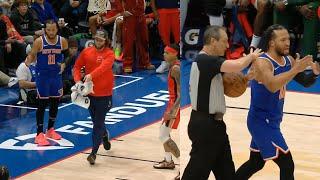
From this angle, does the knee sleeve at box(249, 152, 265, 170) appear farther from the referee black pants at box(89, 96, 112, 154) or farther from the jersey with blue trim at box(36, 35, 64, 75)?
the jersey with blue trim at box(36, 35, 64, 75)

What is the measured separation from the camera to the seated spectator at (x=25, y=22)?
21.0ft

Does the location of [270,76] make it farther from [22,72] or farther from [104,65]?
[22,72]

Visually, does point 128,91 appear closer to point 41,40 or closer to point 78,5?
point 41,40

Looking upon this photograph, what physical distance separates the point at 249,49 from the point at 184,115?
0.78m

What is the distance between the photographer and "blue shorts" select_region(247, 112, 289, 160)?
4.68 meters

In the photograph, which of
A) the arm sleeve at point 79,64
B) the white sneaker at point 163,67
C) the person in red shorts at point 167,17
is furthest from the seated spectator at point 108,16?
the arm sleeve at point 79,64

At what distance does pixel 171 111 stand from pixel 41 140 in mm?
1615

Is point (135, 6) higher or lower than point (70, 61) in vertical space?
higher

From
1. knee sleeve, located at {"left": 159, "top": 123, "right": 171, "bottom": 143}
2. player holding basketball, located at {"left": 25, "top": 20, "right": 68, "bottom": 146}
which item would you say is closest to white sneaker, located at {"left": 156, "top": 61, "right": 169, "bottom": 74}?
knee sleeve, located at {"left": 159, "top": 123, "right": 171, "bottom": 143}

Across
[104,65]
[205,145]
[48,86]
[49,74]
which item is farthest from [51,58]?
[205,145]

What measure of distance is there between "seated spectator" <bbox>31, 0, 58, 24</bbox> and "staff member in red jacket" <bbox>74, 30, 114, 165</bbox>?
40cm

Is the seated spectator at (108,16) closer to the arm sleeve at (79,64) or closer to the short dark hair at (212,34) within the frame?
the arm sleeve at (79,64)

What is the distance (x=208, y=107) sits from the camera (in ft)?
14.6

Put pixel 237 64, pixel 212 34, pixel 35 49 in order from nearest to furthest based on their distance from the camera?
pixel 237 64 < pixel 212 34 < pixel 35 49
